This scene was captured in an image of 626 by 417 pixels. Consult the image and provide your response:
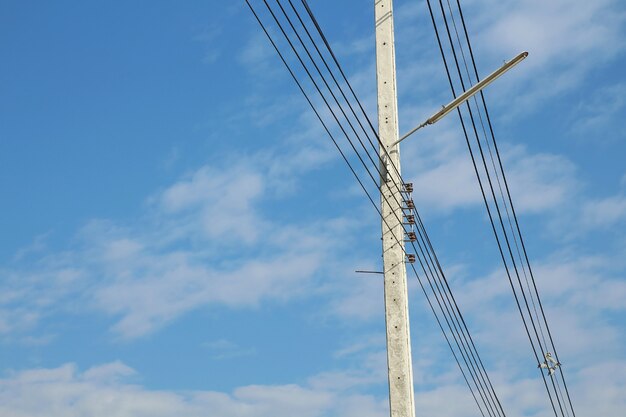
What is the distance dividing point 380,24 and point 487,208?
407cm

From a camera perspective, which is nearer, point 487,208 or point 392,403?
point 392,403

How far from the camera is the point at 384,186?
46.0 ft

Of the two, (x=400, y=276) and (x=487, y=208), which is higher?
(x=487, y=208)

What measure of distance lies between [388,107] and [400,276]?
9.18 ft

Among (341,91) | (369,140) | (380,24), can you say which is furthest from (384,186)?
(380,24)

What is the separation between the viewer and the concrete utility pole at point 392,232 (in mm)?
12672

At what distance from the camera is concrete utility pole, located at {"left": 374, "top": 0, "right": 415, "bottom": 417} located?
41.6 ft

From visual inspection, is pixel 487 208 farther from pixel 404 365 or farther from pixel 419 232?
pixel 404 365

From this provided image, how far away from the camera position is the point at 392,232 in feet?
45.0

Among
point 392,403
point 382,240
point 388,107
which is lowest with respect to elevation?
point 392,403

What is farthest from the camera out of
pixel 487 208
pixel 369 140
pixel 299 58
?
pixel 487 208

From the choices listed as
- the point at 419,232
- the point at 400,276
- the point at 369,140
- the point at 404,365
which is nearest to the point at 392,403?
the point at 404,365

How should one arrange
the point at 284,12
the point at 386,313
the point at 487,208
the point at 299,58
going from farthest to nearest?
1. the point at 487,208
2. the point at 386,313
3. the point at 299,58
4. the point at 284,12

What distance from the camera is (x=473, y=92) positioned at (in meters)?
13.6
